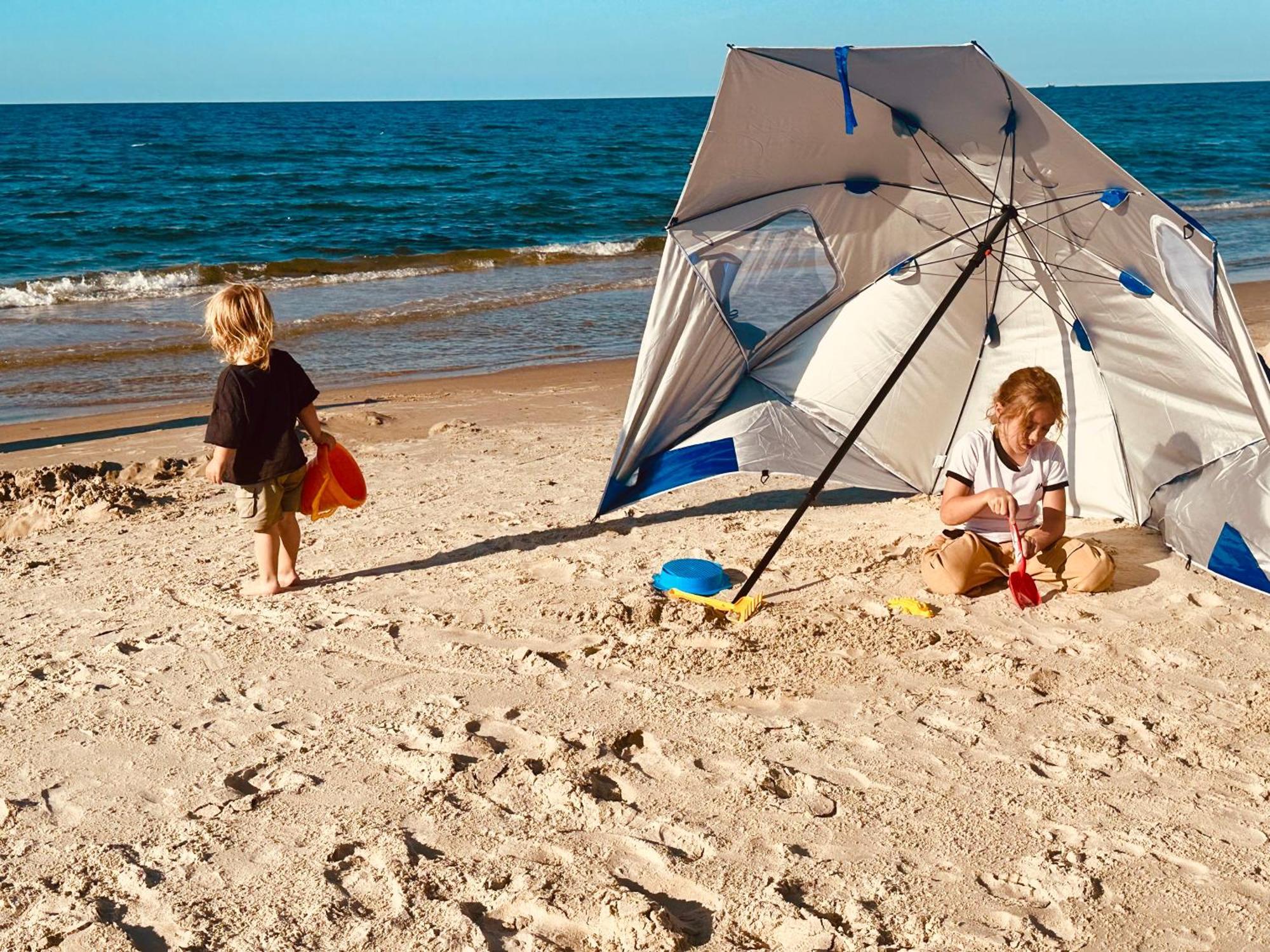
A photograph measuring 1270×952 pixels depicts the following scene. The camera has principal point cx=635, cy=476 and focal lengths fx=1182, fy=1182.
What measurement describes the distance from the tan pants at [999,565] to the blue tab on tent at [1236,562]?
0.44 metres

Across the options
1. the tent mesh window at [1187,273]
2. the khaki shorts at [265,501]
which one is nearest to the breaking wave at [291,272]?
the khaki shorts at [265,501]

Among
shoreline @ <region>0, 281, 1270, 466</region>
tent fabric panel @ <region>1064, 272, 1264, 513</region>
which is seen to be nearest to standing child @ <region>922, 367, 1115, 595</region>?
tent fabric panel @ <region>1064, 272, 1264, 513</region>

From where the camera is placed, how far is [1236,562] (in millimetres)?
5004

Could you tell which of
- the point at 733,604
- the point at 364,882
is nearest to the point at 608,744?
the point at 364,882

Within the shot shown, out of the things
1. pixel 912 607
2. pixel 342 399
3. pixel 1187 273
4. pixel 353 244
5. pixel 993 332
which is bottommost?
pixel 342 399

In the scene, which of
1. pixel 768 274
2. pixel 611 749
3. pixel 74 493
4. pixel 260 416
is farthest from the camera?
pixel 74 493

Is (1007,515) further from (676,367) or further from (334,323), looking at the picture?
(334,323)

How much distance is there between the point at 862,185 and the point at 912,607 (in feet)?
6.14

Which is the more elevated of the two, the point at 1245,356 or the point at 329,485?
the point at 1245,356

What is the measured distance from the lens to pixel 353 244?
20.1 metres

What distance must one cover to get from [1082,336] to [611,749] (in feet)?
10.2

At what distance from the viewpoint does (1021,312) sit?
561cm

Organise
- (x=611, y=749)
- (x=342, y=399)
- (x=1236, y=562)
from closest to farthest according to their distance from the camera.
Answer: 1. (x=611, y=749)
2. (x=1236, y=562)
3. (x=342, y=399)

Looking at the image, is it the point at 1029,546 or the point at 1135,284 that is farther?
the point at 1029,546
